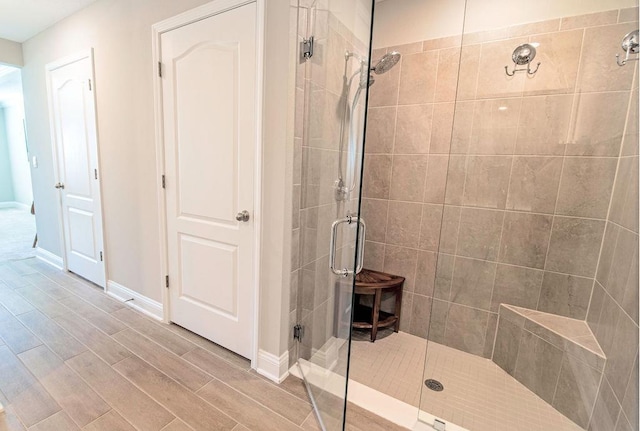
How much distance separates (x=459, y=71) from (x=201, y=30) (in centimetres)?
168

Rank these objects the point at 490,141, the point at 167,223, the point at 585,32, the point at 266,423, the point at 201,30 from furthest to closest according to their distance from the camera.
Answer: the point at 167,223
the point at 490,141
the point at 201,30
the point at 585,32
the point at 266,423

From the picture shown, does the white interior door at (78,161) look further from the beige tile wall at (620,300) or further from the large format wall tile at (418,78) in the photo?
the beige tile wall at (620,300)

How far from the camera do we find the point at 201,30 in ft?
5.74

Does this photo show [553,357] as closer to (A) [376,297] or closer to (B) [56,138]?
(A) [376,297]

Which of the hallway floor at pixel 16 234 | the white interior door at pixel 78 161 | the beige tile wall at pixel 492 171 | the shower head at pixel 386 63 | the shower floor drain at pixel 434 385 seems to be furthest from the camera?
the hallway floor at pixel 16 234

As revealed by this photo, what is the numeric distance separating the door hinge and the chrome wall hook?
5.07ft

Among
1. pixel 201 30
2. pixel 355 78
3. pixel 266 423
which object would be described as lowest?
pixel 266 423

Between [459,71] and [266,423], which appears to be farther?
[459,71]

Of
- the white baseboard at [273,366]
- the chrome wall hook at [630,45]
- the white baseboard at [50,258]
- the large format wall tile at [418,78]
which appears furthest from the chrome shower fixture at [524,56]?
the white baseboard at [50,258]

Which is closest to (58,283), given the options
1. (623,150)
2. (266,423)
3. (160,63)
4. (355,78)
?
(160,63)

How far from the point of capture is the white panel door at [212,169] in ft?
5.42

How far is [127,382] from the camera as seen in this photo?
64.5 inches

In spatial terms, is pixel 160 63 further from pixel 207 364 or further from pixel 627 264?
pixel 627 264

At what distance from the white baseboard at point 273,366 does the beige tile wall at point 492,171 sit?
1.06 metres
